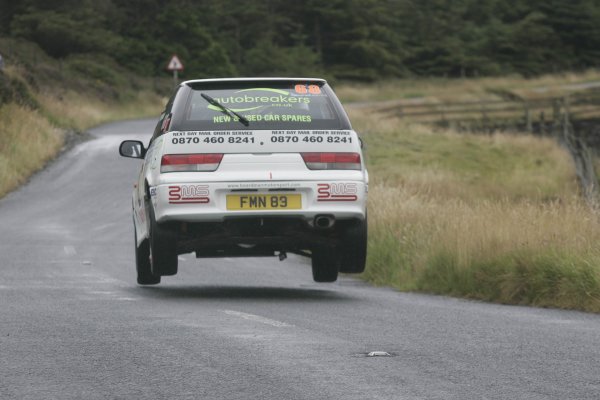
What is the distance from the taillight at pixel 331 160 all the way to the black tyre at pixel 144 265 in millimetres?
2154

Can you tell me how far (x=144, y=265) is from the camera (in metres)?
12.4

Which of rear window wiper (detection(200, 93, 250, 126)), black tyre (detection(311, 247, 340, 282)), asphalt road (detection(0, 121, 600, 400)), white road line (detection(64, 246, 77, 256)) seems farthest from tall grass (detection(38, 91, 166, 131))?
rear window wiper (detection(200, 93, 250, 126))

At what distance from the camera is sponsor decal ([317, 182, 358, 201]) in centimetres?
1055

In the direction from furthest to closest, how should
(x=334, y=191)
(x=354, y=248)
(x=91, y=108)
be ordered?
(x=91, y=108)
(x=354, y=248)
(x=334, y=191)

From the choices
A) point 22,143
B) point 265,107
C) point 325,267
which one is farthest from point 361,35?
point 265,107

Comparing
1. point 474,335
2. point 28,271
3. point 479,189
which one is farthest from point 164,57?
point 474,335

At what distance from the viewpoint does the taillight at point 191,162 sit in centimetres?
1051

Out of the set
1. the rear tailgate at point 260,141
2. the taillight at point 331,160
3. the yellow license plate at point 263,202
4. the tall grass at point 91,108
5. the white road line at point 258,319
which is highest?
the rear tailgate at point 260,141

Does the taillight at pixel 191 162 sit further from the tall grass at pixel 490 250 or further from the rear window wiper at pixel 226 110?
the tall grass at pixel 490 250

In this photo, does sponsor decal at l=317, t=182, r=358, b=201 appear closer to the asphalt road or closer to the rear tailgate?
the rear tailgate

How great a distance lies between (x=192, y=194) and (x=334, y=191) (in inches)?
45.3

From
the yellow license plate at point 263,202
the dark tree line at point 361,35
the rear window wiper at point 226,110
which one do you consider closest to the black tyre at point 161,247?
the yellow license plate at point 263,202

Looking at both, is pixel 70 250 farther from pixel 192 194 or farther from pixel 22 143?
pixel 22 143

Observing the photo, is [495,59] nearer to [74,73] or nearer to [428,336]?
[74,73]
